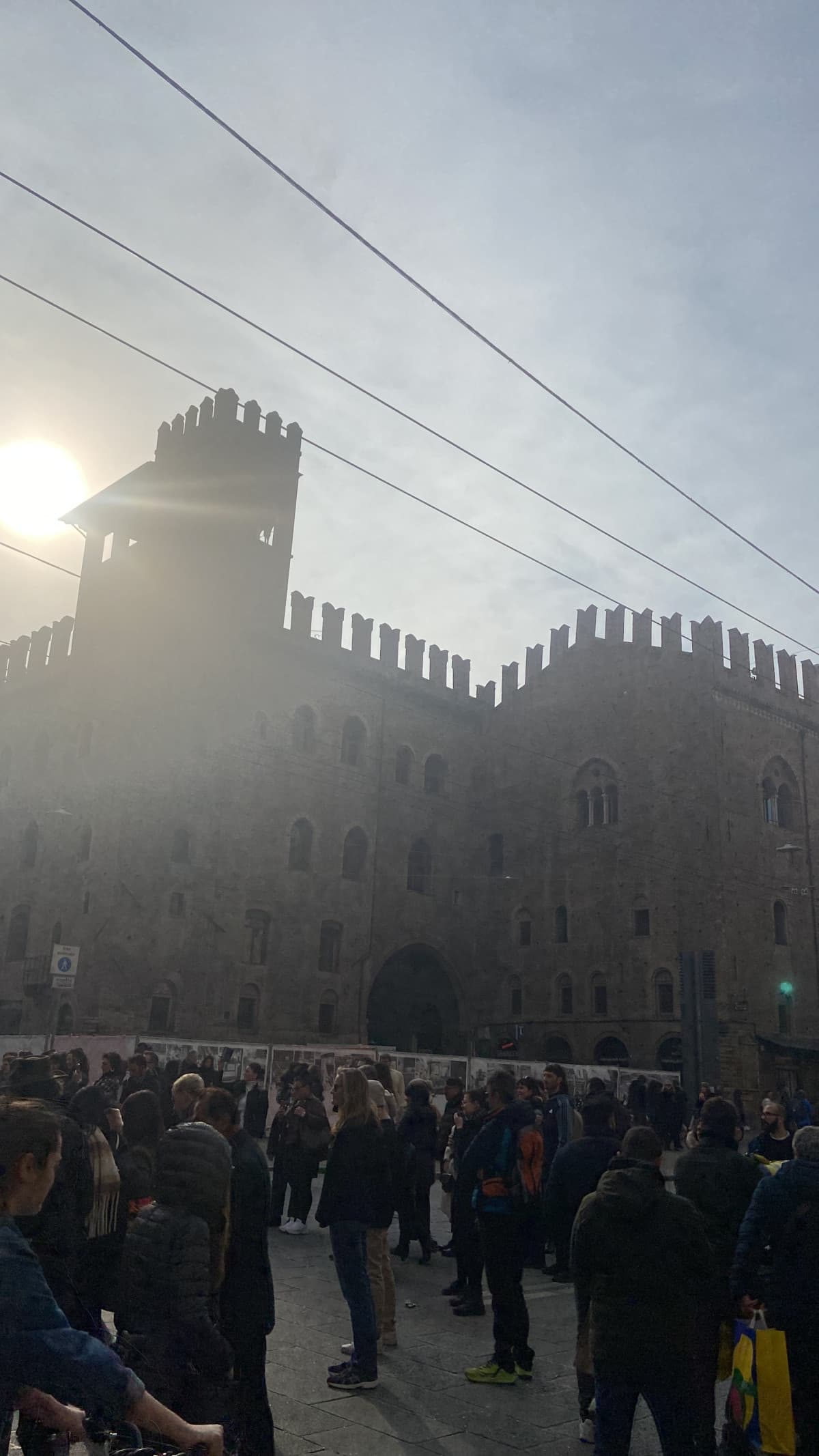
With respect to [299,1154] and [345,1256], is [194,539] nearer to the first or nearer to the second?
[299,1154]

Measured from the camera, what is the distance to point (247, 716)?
26391 millimetres

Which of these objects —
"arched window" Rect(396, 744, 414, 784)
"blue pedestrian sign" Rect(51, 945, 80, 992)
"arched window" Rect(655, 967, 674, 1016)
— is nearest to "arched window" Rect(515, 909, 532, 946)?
"arched window" Rect(655, 967, 674, 1016)

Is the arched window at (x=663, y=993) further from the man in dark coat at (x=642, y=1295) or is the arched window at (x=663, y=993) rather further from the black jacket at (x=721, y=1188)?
the man in dark coat at (x=642, y=1295)

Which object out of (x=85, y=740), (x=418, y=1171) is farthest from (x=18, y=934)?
(x=418, y=1171)

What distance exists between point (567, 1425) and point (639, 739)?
2427cm

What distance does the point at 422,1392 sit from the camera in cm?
561

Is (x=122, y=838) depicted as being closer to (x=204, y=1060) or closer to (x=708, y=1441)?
(x=204, y=1060)

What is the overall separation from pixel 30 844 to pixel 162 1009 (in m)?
6.79

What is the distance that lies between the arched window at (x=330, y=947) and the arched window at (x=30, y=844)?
24.1ft

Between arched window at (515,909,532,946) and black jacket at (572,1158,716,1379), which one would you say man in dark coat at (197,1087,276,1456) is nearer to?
black jacket at (572,1158,716,1379)

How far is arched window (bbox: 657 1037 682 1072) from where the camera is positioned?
1014 inches

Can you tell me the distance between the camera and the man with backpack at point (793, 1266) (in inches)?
167

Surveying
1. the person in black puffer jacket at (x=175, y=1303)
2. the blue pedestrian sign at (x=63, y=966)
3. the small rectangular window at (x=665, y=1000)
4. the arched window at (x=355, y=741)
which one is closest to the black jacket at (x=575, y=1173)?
the person in black puffer jacket at (x=175, y=1303)

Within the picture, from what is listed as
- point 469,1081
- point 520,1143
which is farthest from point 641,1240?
point 469,1081
